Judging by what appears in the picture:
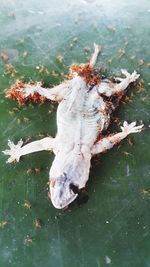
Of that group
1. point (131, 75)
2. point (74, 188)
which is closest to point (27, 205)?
point (74, 188)

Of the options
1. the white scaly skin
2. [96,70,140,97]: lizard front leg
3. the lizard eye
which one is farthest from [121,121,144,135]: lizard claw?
the lizard eye

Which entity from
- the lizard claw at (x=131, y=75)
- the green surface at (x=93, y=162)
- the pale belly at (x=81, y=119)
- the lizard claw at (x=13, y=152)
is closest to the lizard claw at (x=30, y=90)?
the green surface at (x=93, y=162)

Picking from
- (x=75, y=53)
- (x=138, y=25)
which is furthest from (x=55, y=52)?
(x=138, y=25)

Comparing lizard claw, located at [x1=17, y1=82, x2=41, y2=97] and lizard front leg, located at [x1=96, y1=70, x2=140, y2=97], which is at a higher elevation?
lizard front leg, located at [x1=96, y1=70, x2=140, y2=97]

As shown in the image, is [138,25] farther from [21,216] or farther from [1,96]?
[21,216]

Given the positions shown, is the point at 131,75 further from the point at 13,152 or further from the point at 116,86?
the point at 13,152

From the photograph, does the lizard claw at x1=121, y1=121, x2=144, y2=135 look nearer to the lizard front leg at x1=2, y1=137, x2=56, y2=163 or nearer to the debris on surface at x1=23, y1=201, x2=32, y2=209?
the lizard front leg at x1=2, y1=137, x2=56, y2=163

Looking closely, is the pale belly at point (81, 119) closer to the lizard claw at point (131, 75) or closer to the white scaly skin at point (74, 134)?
the white scaly skin at point (74, 134)
